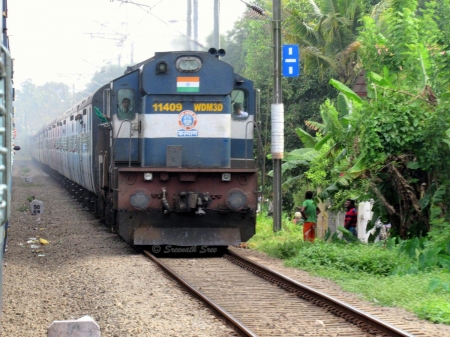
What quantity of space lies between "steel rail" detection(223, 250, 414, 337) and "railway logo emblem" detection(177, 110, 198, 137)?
236 cm

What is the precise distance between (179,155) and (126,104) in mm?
1208

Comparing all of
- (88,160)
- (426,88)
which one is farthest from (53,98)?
(426,88)

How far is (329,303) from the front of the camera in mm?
7742

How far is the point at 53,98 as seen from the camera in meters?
114

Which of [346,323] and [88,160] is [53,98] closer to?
[88,160]

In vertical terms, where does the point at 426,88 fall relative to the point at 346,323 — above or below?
above

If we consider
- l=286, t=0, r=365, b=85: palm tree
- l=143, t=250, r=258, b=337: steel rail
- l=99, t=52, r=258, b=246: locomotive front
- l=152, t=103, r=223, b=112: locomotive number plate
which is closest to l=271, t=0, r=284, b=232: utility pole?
l=99, t=52, r=258, b=246: locomotive front

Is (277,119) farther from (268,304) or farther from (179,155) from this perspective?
(268,304)

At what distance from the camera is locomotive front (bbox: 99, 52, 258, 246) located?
38.3ft

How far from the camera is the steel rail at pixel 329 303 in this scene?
6.49 m

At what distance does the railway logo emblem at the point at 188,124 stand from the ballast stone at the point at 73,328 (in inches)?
269

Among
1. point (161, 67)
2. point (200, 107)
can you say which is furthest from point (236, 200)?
point (161, 67)

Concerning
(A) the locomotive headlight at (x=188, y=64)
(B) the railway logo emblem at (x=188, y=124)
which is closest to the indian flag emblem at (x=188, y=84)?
(A) the locomotive headlight at (x=188, y=64)

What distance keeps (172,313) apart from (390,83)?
5.81 meters
